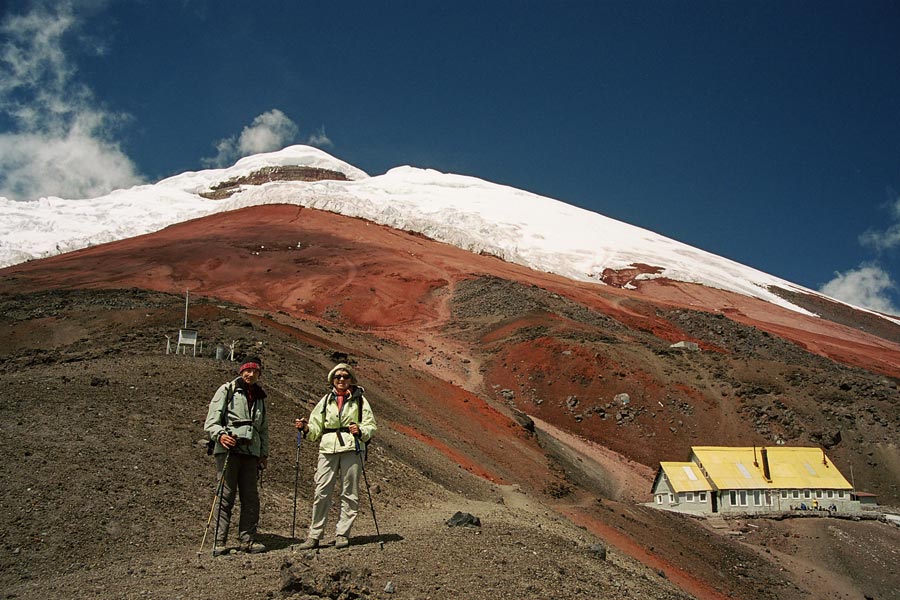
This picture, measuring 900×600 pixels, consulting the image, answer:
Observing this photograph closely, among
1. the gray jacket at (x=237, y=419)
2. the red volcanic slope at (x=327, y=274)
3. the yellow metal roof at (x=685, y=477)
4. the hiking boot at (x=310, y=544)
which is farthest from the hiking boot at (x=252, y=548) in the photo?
the red volcanic slope at (x=327, y=274)

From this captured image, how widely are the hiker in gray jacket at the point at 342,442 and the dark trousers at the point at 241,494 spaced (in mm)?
631

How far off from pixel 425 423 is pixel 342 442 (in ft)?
45.5

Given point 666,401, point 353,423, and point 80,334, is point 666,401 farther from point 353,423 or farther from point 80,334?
point 353,423

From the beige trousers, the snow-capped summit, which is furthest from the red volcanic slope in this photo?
the beige trousers

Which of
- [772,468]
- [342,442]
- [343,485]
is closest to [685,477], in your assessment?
[772,468]

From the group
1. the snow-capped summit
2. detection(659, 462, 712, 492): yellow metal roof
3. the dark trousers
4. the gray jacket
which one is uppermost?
the snow-capped summit

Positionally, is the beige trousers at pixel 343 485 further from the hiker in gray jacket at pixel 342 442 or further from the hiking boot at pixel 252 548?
the hiking boot at pixel 252 548

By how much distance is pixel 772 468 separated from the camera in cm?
2828

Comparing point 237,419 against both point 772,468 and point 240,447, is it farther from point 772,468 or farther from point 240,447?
point 772,468

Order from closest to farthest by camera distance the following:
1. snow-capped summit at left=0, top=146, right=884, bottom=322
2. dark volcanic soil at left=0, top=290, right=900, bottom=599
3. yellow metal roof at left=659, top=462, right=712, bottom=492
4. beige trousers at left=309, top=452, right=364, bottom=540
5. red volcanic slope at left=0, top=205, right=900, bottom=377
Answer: dark volcanic soil at left=0, top=290, right=900, bottom=599 → beige trousers at left=309, top=452, right=364, bottom=540 → yellow metal roof at left=659, top=462, right=712, bottom=492 → red volcanic slope at left=0, top=205, right=900, bottom=377 → snow-capped summit at left=0, top=146, right=884, bottom=322

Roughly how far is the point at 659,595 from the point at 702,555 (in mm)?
13138

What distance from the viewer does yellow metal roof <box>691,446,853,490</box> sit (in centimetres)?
2717

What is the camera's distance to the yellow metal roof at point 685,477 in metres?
26.0

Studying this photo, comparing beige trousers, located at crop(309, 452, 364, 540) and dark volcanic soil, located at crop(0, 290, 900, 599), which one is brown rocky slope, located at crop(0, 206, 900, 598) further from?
beige trousers, located at crop(309, 452, 364, 540)
